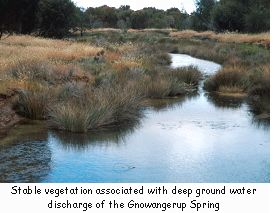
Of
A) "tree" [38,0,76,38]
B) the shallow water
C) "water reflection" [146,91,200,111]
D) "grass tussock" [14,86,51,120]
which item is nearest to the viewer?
the shallow water

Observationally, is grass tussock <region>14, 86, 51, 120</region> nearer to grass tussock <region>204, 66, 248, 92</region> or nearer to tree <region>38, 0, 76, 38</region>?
grass tussock <region>204, 66, 248, 92</region>

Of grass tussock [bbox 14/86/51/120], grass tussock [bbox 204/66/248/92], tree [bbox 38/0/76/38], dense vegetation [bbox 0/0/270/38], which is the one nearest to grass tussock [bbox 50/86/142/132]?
grass tussock [bbox 14/86/51/120]

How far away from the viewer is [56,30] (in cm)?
4322

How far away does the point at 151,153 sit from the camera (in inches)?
352

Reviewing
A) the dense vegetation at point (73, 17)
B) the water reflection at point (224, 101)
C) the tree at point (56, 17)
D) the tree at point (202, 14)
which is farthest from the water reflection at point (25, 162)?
the tree at point (202, 14)

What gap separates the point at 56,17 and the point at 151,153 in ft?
114

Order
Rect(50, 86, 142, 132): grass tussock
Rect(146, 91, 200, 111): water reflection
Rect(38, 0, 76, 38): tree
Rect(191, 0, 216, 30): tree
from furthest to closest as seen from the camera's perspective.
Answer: Rect(191, 0, 216, 30): tree
Rect(38, 0, 76, 38): tree
Rect(146, 91, 200, 111): water reflection
Rect(50, 86, 142, 132): grass tussock

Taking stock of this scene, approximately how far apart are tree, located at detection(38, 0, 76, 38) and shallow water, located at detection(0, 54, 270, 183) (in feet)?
101

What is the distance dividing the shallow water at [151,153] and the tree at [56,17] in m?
30.8

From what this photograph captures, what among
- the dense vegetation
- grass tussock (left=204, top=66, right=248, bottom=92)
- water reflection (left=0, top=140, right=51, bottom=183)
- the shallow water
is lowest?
the shallow water

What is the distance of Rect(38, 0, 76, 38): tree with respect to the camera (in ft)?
135

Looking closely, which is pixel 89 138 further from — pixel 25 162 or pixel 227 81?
pixel 227 81

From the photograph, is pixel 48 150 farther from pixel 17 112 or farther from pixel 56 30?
pixel 56 30
